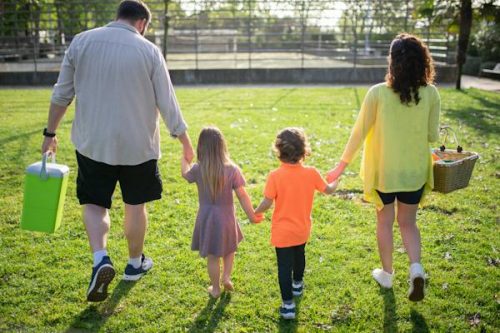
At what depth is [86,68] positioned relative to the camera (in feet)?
11.2

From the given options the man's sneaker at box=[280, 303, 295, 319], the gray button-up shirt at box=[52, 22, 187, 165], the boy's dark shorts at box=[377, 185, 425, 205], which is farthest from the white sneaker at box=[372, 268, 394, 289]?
the gray button-up shirt at box=[52, 22, 187, 165]

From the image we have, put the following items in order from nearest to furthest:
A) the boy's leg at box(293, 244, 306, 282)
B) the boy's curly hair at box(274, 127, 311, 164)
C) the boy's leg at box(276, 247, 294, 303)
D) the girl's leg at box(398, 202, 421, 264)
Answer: the boy's curly hair at box(274, 127, 311, 164), the boy's leg at box(276, 247, 294, 303), the boy's leg at box(293, 244, 306, 282), the girl's leg at box(398, 202, 421, 264)

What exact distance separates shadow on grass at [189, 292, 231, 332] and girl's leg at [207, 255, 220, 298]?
0.06 m

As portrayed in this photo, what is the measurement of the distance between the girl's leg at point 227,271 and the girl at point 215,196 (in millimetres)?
116

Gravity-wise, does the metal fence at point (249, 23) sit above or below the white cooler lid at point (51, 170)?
above

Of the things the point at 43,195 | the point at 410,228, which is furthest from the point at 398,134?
the point at 43,195

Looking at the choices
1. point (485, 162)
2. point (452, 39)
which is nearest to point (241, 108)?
point (485, 162)

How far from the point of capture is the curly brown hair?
11.0 feet

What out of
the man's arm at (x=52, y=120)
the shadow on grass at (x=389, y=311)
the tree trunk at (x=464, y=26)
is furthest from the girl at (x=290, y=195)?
the tree trunk at (x=464, y=26)

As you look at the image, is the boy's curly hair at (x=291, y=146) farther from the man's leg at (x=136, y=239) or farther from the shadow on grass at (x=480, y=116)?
the shadow on grass at (x=480, y=116)

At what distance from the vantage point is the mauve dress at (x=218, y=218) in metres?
3.44

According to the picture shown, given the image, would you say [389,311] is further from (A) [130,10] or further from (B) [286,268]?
(A) [130,10]

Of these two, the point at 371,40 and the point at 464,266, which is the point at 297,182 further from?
the point at 371,40

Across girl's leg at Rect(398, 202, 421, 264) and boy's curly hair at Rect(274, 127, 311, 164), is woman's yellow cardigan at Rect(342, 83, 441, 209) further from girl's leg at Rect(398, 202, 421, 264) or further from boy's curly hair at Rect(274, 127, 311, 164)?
boy's curly hair at Rect(274, 127, 311, 164)
